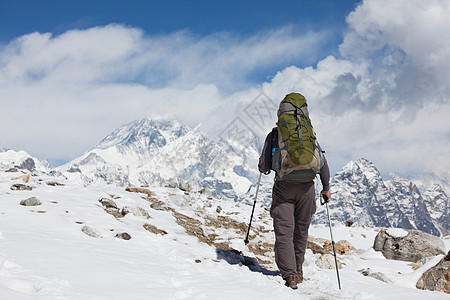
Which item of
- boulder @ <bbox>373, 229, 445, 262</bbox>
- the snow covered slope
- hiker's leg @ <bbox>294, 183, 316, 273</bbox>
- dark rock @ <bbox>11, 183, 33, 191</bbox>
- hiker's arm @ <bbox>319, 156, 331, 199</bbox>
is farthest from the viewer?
boulder @ <bbox>373, 229, 445, 262</bbox>

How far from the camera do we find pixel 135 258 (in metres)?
6.04

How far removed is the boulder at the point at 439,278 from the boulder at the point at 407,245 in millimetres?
6148

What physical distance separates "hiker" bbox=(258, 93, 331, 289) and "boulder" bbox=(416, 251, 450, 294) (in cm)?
351

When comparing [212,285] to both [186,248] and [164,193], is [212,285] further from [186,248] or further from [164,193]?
[164,193]

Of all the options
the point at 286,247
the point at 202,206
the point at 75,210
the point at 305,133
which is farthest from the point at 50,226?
the point at 202,206

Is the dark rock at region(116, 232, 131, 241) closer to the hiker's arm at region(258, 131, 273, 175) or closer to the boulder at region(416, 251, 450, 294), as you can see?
the hiker's arm at region(258, 131, 273, 175)

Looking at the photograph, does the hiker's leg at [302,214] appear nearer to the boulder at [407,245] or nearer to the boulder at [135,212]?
the boulder at [135,212]

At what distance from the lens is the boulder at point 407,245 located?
13812 mm

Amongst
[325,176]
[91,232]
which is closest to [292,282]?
[325,176]

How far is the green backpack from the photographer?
19.7 ft

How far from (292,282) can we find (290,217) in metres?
1.18

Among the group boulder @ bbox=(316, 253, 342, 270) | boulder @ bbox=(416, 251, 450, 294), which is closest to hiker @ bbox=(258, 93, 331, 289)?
boulder @ bbox=(316, 253, 342, 270)

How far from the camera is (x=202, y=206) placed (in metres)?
16.1

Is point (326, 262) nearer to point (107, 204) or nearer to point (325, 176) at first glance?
point (325, 176)
